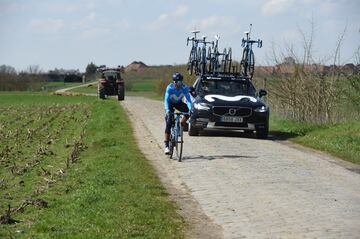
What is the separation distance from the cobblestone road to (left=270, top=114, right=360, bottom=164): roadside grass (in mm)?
743

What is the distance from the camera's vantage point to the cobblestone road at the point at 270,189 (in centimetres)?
816

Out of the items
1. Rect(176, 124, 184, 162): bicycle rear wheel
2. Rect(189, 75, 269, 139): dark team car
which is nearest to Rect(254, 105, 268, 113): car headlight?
Rect(189, 75, 269, 139): dark team car

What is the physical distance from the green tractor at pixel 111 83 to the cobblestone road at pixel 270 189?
30.8 metres

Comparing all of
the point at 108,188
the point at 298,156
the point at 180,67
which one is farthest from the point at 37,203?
the point at 180,67

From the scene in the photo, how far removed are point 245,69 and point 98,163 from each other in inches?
455

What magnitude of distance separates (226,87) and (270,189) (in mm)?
10180

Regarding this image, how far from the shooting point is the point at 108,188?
34.9ft

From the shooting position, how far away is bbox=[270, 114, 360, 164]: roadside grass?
16531mm

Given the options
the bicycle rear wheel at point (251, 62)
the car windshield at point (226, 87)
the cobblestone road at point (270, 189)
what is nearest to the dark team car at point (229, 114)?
the car windshield at point (226, 87)

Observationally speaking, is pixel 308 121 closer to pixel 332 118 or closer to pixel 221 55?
pixel 332 118

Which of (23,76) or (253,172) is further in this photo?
(23,76)

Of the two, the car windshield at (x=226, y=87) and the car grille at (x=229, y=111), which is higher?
the car windshield at (x=226, y=87)

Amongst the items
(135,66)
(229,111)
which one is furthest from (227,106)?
(135,66)

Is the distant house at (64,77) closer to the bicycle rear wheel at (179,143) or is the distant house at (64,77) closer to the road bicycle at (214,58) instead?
the road bicycle at (214,58)
